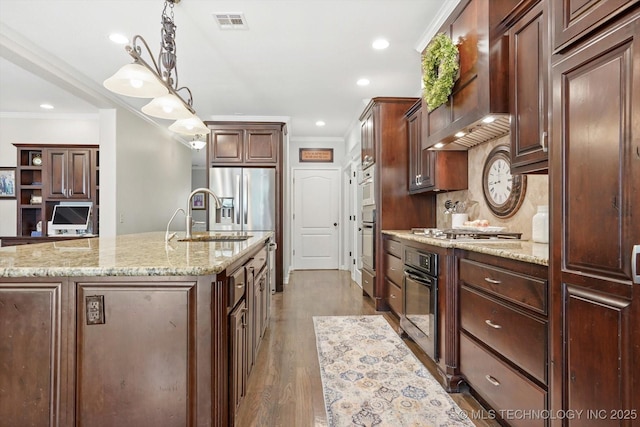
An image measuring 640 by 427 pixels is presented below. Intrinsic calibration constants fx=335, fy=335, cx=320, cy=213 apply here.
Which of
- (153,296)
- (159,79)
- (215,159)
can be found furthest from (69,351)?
(215,159)

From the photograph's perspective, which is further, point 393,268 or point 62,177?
point 62,177

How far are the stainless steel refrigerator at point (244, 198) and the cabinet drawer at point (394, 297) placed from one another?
210 centimetres

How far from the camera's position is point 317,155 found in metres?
6.95

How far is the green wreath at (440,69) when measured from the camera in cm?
234

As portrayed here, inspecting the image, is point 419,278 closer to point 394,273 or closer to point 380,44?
point 394,273

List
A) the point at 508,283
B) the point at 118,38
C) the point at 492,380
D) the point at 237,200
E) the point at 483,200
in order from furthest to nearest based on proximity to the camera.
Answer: the point at 237,200, the point at 118,38, the point at 483,200, the point at 492,380, the point at 508,283

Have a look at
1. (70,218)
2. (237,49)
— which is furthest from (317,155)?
(70,218)

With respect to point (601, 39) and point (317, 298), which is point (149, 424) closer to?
point (601, 39)

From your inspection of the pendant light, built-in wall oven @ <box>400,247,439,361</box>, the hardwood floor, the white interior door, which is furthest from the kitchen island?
the white interior door

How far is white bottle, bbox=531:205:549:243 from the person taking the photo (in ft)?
6.55

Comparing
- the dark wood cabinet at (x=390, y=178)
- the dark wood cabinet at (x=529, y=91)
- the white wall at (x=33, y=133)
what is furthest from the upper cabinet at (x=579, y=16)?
the white wall at (x=33, y=133)

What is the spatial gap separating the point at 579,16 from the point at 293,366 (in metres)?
2.45

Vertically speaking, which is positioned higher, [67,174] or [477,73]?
[477,73]

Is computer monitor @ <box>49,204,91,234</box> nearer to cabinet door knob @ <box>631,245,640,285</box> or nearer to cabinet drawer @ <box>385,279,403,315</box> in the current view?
cabinet drawer @ <box>385,279,403,315</box>
